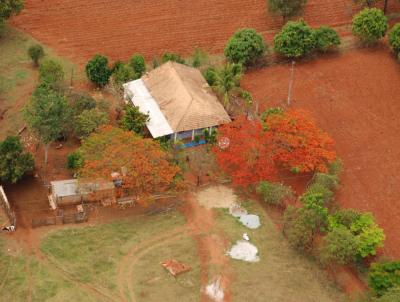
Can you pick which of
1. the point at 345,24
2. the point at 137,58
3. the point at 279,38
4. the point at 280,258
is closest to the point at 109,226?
the point at 280,258

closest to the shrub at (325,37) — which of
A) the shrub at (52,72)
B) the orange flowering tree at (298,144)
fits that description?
the orange flowering tree at (298,144)

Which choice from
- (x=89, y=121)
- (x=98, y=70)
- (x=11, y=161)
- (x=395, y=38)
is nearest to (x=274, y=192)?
(x=89, y=121)

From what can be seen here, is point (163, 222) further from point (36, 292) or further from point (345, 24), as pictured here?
point (345, 24)

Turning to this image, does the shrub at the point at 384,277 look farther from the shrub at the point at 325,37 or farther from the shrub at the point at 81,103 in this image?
the shrub at the point at 325,37

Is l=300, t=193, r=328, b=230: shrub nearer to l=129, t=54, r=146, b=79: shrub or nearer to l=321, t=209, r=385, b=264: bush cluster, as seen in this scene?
l=321, t=209, r=385, b=264: bush cluster

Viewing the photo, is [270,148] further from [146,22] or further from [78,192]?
[146,22]

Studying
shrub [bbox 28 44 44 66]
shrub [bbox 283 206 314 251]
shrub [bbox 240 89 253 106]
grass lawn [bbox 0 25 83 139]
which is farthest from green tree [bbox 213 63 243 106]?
shrub [bbox 28 44 44 66]
